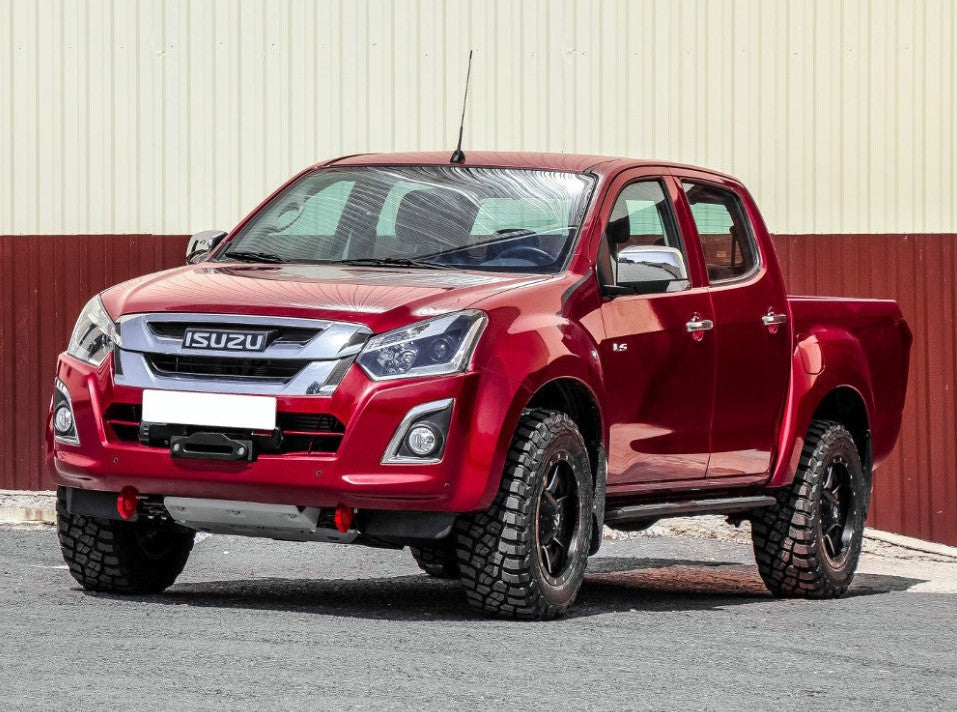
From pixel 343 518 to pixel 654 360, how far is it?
5.59 feet

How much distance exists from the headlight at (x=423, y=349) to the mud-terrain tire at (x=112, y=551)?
1405 mm

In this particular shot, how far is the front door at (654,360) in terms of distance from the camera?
789cm

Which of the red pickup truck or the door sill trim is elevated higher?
the red pickup truck

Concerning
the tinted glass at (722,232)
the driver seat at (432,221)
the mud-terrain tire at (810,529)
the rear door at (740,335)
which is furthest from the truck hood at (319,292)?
the mud-terrain tire at (810,529)

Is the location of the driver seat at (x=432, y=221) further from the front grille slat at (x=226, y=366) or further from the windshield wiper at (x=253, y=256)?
the front grille slat at (x=226, y=366)

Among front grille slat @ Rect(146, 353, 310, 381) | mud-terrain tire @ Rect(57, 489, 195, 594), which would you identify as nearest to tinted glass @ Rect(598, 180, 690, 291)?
front grille slat @ Rect(146, 353, 310, 381)

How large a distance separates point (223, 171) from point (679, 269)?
646 cm

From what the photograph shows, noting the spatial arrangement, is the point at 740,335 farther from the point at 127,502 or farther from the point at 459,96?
the point at 459,96

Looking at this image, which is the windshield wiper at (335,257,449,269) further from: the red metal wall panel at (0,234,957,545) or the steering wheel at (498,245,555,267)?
the red metal wall panel at (0,234,957,545)

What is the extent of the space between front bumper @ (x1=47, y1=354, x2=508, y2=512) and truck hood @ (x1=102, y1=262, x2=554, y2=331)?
0.82 feet

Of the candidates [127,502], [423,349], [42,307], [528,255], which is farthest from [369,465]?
[42,307]

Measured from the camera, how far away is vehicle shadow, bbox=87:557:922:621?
776cm

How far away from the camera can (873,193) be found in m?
14.0

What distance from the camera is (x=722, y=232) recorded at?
9375 millimetres
